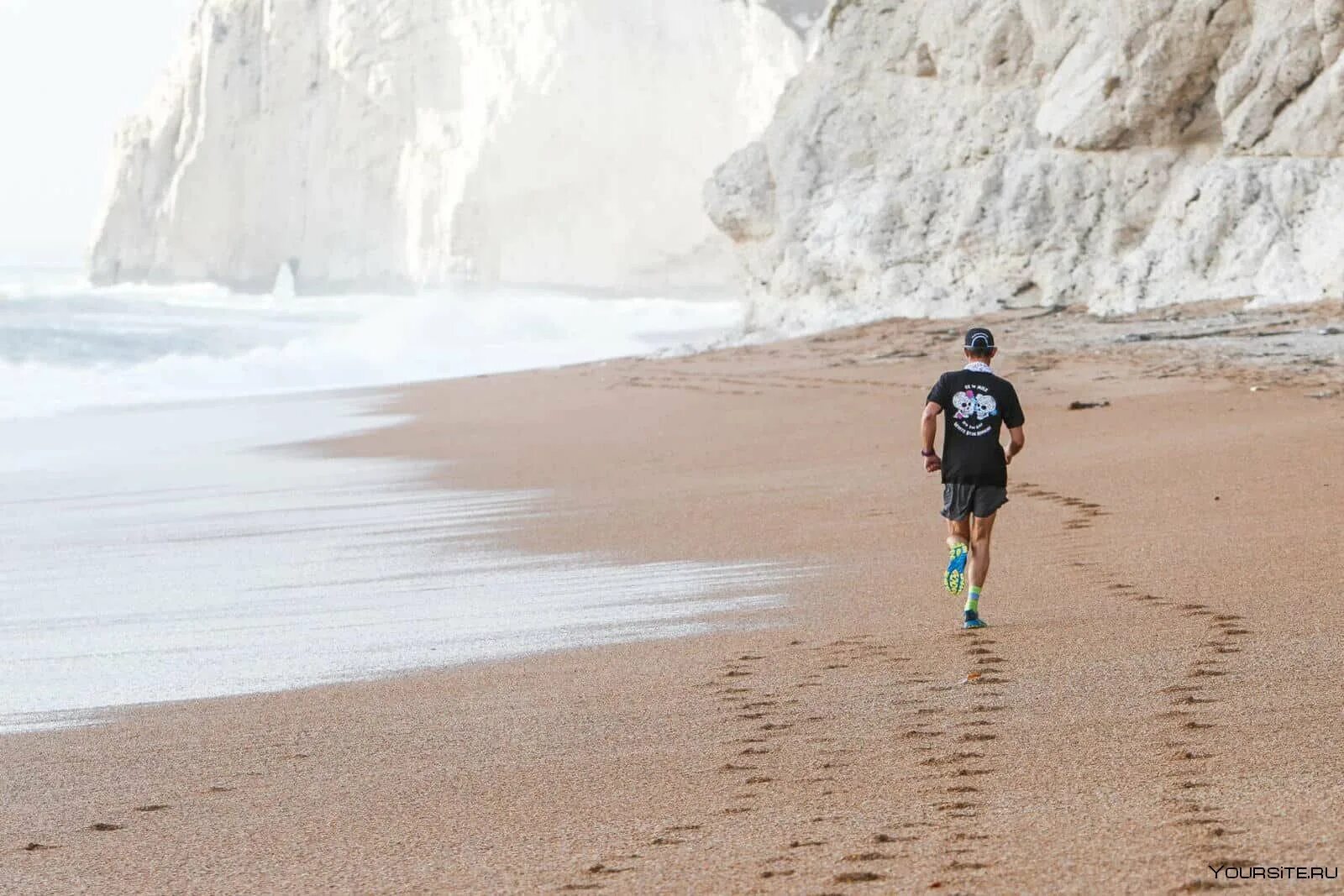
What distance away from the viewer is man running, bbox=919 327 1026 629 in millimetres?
5895

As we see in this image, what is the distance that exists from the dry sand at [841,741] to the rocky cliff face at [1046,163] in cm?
1206

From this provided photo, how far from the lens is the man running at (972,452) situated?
589 cm

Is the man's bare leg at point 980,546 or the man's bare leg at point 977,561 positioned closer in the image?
the man's bare leg at point 977,561

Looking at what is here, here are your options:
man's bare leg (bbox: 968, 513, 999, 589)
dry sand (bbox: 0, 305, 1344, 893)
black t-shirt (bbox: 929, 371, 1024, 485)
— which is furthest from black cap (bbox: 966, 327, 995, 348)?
dry sand (bbox: 0, 305, 1344, 893)

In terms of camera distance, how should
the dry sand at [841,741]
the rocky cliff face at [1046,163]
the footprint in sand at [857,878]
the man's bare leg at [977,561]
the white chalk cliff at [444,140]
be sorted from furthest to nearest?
the white chalk cliff at [444,140], the rocky cliff face at [1046,163], the man's bare leg at [977,561], the dry sand at [841,741], the footprint in sand at [857,878]

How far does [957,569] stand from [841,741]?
65.9 inches

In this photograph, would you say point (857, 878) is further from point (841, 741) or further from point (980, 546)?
point (980, 546)

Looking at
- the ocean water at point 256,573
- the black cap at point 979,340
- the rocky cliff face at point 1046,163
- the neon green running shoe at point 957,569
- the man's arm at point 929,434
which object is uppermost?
the rocky cliff face at point 1046,163

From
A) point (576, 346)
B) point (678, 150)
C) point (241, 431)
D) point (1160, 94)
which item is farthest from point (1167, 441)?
point (678, 150)

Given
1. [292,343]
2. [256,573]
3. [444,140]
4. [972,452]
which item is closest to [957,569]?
[972,452]

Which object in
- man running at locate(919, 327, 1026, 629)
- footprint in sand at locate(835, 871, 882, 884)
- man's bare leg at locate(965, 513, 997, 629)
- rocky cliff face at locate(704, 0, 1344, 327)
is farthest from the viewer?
rocky cliff face at locate(704, 0, 1344, 327)

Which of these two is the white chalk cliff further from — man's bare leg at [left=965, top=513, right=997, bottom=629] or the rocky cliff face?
man's bare leg at [left=965, top=513, right=997, bottom=629]

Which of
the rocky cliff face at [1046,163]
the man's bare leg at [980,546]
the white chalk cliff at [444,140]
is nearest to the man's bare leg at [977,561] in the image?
the man's bare leg at [980,546]

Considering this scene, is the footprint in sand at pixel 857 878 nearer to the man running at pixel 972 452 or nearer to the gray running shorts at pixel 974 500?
the man running at pixel 972 452
